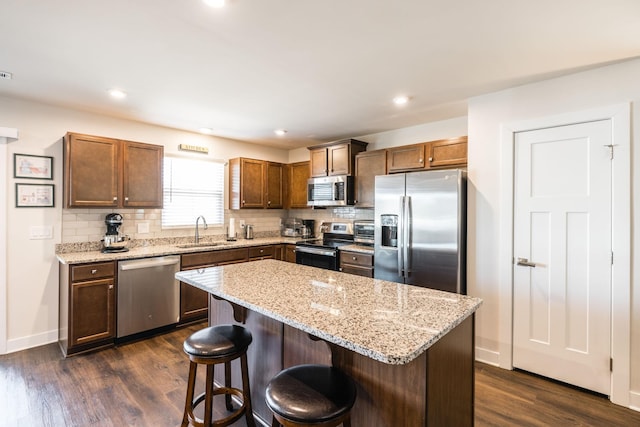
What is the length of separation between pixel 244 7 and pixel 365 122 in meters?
2.47

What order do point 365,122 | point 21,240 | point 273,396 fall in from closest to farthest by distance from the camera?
1. point 273,396
2. point 21,240
3. point 365,122

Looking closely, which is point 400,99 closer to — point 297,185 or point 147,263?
point 297,185

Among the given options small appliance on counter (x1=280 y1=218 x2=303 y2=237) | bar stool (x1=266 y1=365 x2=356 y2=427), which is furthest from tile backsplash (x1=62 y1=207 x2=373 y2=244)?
bar stool (x1=266 y1=365 x2=356 y2=427)

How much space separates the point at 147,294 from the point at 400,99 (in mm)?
3430

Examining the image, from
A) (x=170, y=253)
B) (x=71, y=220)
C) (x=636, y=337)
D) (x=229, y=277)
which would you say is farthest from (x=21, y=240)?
(x=636, y=337)

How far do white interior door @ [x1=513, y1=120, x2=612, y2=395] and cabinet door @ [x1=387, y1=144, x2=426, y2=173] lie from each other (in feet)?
3.54

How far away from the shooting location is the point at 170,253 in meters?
3.56

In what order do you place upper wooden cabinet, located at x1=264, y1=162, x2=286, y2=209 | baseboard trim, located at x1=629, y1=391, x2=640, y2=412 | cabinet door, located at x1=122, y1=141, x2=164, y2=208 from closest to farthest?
baseboard trim, located at x1=629, y1=391, x2=640, y2=412, cabinet door, located at x1=122, y1=141, x2=164, y2=208, upper wooden cabinet, located at x1=264, y1=162, x2=286, y2=209

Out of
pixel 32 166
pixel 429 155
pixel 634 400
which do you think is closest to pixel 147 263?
pixel 32 166

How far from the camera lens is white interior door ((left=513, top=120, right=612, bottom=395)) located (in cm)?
238

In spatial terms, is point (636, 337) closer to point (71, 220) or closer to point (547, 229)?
point (547, 229)

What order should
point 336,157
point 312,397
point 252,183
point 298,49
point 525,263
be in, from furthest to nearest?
point 252,183
point 336,157
point 525,263
point 298,49
point 312,397

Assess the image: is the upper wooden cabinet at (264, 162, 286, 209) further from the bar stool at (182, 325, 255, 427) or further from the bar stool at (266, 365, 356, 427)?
the bar stool at (266, 365, 356, 427)

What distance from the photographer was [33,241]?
3240 mm
